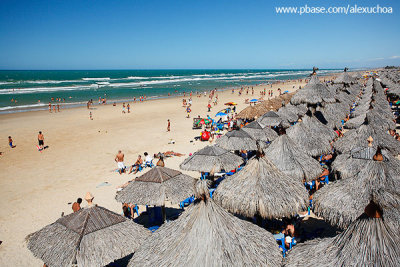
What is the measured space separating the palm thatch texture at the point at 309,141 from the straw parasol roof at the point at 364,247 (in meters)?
6.91

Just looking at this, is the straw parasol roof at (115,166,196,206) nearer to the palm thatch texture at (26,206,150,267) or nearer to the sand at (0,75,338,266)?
the palm thatch texture at (26,206,150,267)

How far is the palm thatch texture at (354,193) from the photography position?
5.52m

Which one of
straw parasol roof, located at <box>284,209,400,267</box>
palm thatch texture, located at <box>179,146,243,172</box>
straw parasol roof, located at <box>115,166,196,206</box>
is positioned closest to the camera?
straw parasol roof, located at <box>284,209,400,267</box>

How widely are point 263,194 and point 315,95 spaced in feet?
34.4

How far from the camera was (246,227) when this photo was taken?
4211 mm

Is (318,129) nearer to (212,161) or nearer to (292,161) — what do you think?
(292,161)

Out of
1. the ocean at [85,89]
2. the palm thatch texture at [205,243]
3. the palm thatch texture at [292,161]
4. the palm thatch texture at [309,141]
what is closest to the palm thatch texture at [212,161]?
the palm thatch texture at [292,161]

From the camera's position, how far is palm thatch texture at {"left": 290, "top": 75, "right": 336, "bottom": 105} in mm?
14003

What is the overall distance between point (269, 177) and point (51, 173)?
39.5 ft

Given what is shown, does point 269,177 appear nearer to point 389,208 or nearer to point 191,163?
point 389,208

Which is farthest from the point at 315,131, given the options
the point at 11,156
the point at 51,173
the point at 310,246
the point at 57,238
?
the point at 11,156

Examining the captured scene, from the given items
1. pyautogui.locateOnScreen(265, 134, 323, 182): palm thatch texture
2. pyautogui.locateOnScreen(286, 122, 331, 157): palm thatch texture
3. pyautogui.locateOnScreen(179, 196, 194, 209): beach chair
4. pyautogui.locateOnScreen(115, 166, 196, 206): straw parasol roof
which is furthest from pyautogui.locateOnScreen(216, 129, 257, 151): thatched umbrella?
pyautogui.locateOnScreen(115, 166, 196, 206): straw parasol roof

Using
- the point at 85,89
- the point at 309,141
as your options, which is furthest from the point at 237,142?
the point at 85,89

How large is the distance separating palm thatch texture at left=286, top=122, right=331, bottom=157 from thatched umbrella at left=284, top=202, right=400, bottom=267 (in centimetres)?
696
